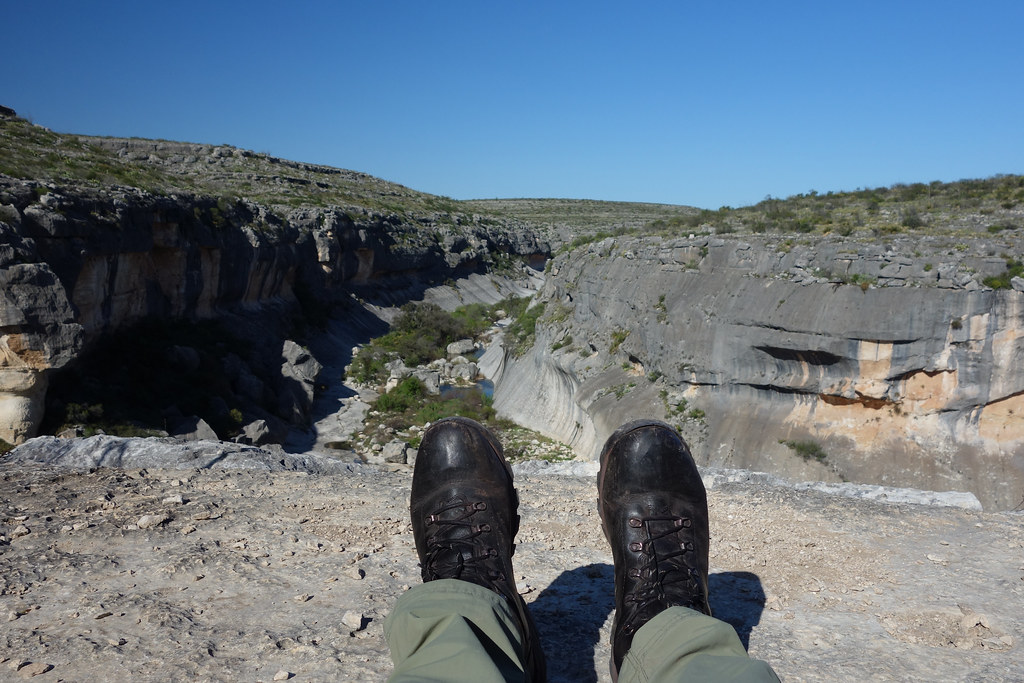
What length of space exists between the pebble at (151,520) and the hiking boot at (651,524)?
2865 millimetres

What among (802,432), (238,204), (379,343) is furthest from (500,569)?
(379,343)

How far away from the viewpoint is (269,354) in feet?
82.6

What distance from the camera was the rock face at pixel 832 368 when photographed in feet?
43.4

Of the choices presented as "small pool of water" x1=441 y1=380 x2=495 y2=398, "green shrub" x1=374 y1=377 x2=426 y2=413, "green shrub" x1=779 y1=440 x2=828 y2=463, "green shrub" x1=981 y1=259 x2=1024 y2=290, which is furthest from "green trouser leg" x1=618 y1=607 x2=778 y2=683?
"small pool of water" x1=441 y1=380 x2=495 y2=398

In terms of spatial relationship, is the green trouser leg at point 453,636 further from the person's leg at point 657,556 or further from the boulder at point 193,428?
the boulder at point 193,428

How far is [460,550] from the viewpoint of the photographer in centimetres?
294

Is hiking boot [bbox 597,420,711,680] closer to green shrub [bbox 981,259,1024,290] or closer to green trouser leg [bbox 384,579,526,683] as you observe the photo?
green trouser leg [bbox 384,579,526,683]

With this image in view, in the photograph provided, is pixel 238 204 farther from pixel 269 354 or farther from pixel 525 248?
pixel 525 248

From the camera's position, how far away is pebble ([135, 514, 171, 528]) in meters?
4.30

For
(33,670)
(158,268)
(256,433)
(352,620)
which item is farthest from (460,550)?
(158,268)

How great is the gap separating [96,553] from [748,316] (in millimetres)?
13423

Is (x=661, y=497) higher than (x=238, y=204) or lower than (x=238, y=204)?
lower

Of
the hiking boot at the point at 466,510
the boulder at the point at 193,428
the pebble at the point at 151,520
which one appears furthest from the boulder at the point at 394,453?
the hiking boot at the point at 466,510

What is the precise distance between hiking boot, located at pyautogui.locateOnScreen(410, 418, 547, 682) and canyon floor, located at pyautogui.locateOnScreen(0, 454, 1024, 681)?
534 millimetres
